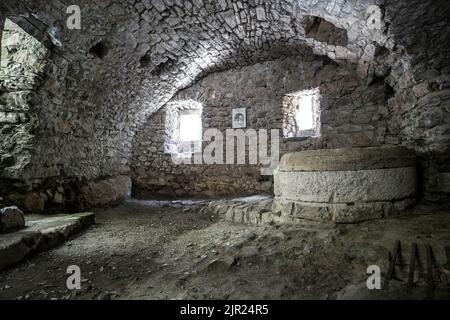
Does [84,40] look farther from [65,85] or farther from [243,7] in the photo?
[243,7]

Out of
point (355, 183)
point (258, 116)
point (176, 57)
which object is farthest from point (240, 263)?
point (176, 57)

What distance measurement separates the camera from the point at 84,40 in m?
3.94

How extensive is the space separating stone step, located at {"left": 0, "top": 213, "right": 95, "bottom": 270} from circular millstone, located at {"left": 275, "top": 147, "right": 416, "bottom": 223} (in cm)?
297

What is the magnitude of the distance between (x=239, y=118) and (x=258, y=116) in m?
0.46

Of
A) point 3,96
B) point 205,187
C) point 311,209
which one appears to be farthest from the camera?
point 205,187

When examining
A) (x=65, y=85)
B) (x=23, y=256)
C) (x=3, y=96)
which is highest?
(x=65, y=85)

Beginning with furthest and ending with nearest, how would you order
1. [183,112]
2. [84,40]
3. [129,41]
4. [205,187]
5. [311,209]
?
[183,112] < [205,187] < [129,41] < [84,40] < [311,209]

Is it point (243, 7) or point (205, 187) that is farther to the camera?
point (205, 187)

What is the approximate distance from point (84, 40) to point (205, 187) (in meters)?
3.82

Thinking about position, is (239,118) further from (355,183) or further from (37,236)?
(37,236)

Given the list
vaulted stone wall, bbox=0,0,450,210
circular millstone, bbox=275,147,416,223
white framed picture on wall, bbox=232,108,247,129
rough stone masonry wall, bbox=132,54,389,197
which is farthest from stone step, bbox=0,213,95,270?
white framed picture on wall, bbox=232,108,247,129

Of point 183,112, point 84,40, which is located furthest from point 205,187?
point 84,40

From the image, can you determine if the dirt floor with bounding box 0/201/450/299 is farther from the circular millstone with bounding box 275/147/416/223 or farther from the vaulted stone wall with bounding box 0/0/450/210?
the vaulted stone wall with bounding box 0/0/450/210

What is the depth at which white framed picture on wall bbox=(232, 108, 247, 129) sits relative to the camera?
19.6 feet
